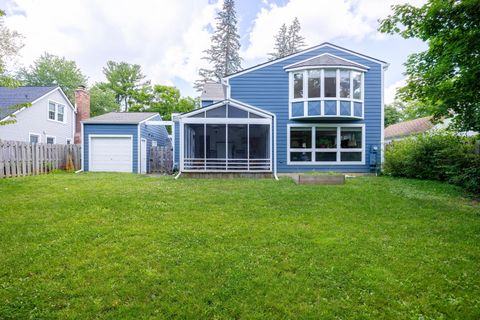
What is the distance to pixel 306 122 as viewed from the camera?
568 inches

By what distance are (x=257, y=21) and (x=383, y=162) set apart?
20.8m

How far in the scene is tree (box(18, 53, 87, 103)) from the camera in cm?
3791

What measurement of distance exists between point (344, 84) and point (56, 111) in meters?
19.8

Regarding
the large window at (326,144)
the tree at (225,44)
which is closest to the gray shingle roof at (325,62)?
the large window at (326,144)

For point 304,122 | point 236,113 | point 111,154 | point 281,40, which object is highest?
point 281,40

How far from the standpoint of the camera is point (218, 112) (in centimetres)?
1208

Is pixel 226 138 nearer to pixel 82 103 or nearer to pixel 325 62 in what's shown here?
pixel 325 62

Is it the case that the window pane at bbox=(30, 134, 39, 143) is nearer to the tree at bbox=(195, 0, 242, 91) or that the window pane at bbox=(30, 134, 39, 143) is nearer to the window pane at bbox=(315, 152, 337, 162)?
the window pane at bbox=(315, 152, 337, 162)

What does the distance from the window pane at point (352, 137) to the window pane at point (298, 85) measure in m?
3.09

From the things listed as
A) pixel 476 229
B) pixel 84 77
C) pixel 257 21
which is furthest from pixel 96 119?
pixel 84 77

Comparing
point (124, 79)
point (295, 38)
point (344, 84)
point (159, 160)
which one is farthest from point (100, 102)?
point (344, 84)

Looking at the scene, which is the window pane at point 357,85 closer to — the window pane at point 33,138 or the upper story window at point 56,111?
the window pane at point 33,138

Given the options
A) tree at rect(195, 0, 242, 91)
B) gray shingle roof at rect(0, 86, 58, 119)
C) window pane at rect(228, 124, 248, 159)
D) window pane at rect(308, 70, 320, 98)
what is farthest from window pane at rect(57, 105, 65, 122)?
window pane at rect(308, 70, 320, 98)

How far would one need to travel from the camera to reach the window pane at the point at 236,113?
1209cm
